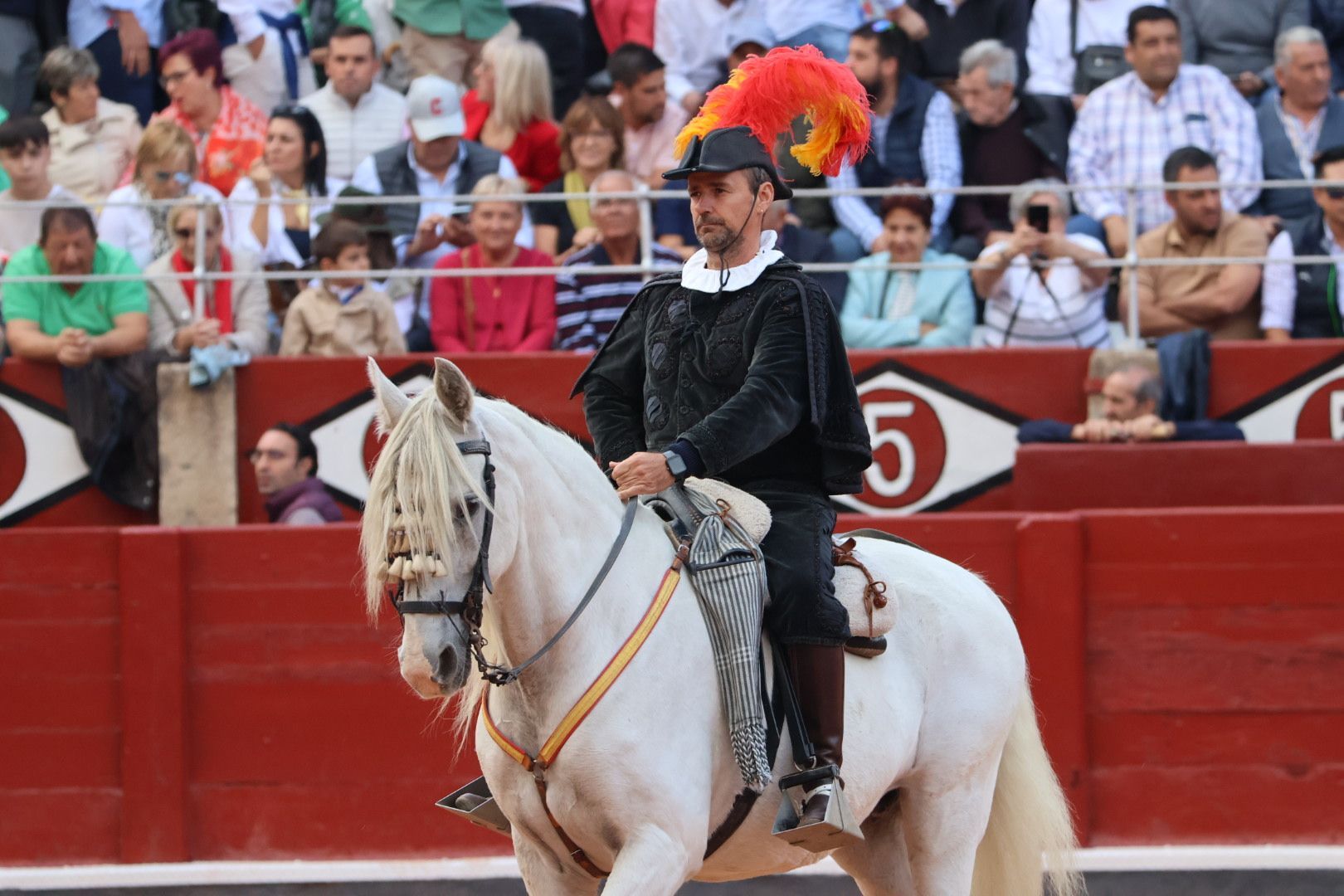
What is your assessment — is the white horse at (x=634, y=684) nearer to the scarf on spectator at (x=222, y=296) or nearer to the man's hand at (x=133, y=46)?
the scarf on spectator at (x=222, y=296)

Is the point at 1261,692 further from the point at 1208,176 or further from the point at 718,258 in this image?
the point at 718,258

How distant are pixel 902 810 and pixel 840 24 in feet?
19.6

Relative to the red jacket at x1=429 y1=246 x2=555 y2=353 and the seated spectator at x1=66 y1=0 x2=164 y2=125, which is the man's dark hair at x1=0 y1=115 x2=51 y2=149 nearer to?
the seated spectator at x1=66 y1=0 x2=164 y2=125

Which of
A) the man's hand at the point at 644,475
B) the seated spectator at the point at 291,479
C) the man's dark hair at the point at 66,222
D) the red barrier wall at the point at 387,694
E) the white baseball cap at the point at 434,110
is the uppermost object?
the white baseball cap at the point at 434,110

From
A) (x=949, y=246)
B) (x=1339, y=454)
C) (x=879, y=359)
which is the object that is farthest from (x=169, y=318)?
(x=1339, y=454)

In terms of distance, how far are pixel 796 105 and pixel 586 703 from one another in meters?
1.49

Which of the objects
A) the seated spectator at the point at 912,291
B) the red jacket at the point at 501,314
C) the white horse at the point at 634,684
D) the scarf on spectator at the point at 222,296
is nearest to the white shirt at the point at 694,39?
the seated spectator at the point at 912,291

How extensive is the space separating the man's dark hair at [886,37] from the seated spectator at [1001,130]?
0.33 m

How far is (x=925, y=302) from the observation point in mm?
8133

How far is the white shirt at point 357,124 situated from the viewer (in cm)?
943

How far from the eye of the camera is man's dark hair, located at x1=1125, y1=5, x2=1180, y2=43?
354 inches

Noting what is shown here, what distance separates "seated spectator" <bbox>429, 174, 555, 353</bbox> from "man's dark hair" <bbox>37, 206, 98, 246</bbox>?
147 centimetres

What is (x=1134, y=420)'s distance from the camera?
24.5 feet

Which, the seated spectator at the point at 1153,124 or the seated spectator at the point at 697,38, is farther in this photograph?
the seated spectator at the point at 697,38
